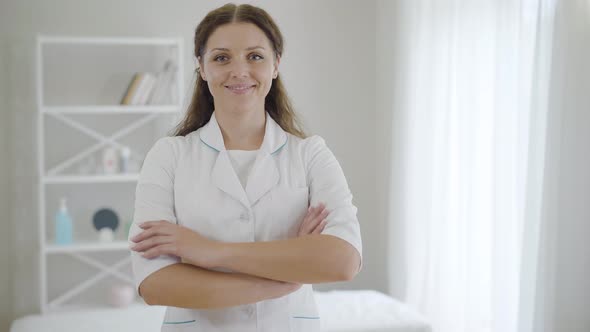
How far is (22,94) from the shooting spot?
383 cm

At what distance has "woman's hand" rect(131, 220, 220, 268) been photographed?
148cm

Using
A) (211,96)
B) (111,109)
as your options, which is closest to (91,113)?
(111,109)

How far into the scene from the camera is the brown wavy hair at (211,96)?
1.61m

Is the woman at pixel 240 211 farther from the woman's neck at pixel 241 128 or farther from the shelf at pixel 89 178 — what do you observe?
the shelf at pixel 89 178

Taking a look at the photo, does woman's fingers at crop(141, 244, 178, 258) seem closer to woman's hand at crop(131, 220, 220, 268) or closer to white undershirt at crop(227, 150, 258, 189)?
woman's hand at crop(131, 220, 220, 268)

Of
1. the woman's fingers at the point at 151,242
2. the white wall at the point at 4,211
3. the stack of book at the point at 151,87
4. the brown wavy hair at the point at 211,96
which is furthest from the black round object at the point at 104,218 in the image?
the woman's fingers at the point at 151,242

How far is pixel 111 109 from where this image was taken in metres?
3.68

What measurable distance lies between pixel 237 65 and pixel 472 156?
74.5 inches

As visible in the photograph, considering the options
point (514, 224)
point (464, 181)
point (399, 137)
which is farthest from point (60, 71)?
point (514, 224)

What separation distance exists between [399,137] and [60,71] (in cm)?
194

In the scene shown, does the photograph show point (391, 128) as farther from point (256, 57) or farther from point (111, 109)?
point (256, 57)

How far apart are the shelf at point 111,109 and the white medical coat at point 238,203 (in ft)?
7.00

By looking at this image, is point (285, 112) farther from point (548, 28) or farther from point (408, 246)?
point (408, 246)

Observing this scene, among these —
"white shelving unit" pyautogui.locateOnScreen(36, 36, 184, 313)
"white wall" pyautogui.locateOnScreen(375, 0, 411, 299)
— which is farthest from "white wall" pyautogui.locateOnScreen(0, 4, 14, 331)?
"white wall" pyautogui.locateOnScreen(375, 0, 411, 299)
